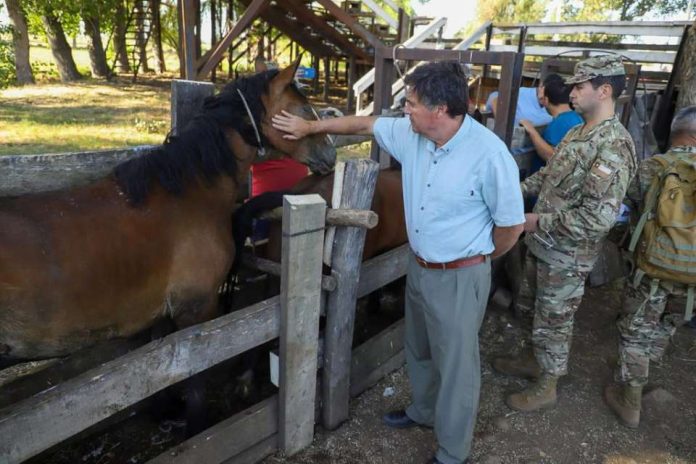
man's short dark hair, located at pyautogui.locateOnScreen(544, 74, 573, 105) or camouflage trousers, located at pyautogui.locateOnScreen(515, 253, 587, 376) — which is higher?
man's short dark hair, located at pyautogui.locateOnScreen(544, 74, 573, 105)

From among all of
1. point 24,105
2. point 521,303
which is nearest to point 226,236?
point 521,303

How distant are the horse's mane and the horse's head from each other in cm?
4

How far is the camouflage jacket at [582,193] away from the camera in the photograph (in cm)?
277

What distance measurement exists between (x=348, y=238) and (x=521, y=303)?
220 centimetres

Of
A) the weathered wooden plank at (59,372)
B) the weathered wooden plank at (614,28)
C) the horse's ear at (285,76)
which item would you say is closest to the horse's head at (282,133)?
the horse's ear at (285,76)

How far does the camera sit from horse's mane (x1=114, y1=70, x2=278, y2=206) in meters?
2.45

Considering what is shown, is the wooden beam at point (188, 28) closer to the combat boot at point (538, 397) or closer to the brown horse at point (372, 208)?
the brown horse at point (372, 208)

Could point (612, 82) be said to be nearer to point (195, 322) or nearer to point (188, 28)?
point (195, 322)

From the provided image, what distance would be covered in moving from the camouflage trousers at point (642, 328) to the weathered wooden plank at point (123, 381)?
7.74ft

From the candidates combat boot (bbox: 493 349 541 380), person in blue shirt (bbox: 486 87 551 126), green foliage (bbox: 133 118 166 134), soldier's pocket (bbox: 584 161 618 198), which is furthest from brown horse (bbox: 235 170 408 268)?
green foliage (bbox: 133 118 166 134)

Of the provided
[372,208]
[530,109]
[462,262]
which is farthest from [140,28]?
[462,262]

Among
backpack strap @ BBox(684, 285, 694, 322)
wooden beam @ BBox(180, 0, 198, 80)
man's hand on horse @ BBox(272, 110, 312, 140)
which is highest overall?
wooden beam @ BBox(180, 0, 198, 80)

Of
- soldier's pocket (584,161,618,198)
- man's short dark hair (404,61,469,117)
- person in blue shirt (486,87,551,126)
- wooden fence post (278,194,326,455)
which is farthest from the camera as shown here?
person in blue shirt (486,87,551,126)

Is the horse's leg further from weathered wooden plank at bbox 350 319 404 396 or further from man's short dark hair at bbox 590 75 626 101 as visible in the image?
man's short dark hair at bbox 590 75 626 101
